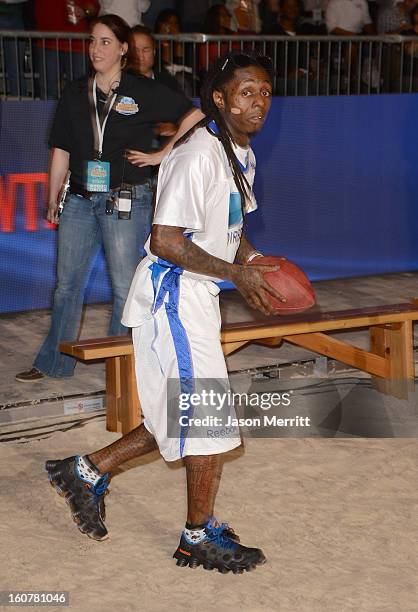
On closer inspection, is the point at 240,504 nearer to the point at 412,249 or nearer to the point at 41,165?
the point at 41,165

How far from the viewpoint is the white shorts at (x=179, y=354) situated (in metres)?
4.60

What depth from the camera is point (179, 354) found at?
15.0ft

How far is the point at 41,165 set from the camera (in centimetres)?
873

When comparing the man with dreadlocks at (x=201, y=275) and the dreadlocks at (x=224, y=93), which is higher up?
the dreadlocks at (x=224, y=93)

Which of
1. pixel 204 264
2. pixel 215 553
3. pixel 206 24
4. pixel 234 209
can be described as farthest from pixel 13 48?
pixel 215 553

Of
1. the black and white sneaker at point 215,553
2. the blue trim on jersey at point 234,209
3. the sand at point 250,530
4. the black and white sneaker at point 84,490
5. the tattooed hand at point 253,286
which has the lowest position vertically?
the sand at point 250,530

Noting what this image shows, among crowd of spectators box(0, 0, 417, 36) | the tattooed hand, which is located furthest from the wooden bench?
crowd of spectators box(0, 0, 417, 36)

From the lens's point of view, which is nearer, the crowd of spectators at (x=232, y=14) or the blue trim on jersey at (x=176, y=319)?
the blue trim on jersey at (x=176, y=319)

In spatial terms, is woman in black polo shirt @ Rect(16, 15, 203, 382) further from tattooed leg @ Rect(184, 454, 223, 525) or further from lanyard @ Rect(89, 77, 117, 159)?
tattooed leg @ Rect(184, 454, 223, 525)

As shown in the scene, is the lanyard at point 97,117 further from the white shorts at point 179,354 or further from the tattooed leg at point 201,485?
the tattooed leg at point 201,485

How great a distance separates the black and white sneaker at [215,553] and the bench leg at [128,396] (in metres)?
1.64

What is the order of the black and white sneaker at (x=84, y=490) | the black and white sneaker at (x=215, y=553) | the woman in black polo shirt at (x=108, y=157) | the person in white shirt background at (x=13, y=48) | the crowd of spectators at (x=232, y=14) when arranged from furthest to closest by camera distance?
1. the crowd of spectators at (x=232, y=14)
2. the person in white shirt background at (x=13, y=48)
3. the woman in black polo shirt at (x=108, y=157)
4. the black and white sneaker at (x=84, y=490)
5. the black and white sneaker at (x=215, y=553)

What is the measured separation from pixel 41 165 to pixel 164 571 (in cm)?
474

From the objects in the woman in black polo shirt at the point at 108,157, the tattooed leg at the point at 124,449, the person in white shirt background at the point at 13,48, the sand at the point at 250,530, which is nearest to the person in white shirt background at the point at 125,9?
the person in white shirt background at the point at 13,48
